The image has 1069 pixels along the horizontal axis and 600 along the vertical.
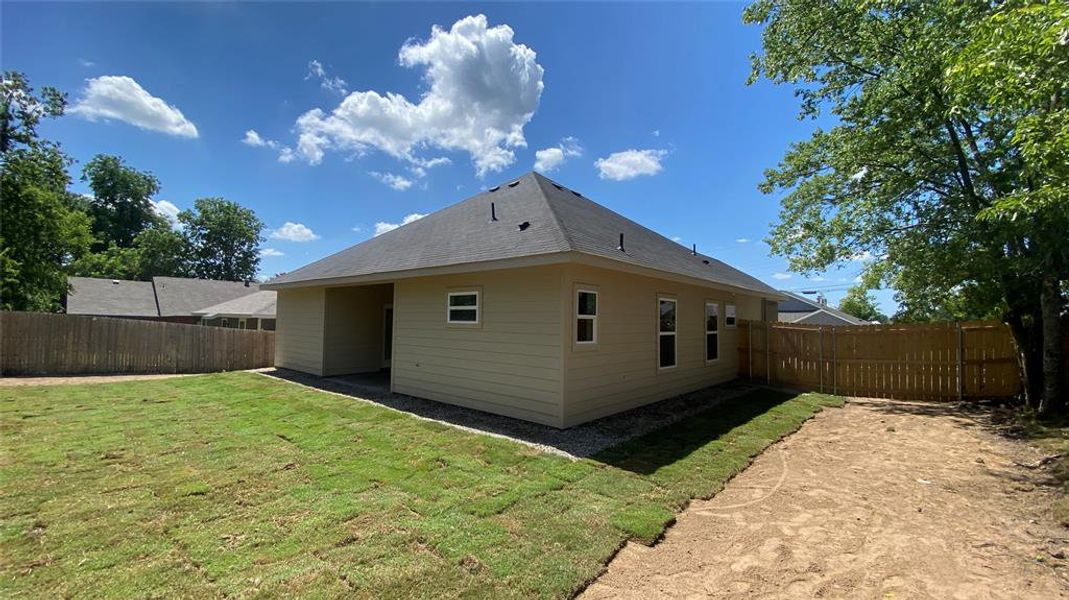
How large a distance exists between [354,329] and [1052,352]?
1559 cm

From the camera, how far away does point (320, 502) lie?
389 centimetres

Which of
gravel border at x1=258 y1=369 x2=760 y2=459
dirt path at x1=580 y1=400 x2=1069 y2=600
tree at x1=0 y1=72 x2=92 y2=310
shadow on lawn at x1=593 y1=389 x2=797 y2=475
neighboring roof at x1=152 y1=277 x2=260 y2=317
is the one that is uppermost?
tree at x1=0 y1=72 x2=92 y2=310

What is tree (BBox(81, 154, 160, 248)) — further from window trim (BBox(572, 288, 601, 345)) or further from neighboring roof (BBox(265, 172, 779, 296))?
window trim (BBox(572, 288, 601, 345))

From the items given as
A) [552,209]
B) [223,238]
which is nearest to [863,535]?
[552,209]

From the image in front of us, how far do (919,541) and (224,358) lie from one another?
16949 millimetres

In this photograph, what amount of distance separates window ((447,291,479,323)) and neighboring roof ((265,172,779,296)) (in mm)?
756

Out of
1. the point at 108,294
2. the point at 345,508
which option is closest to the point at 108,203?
the point at 108,294

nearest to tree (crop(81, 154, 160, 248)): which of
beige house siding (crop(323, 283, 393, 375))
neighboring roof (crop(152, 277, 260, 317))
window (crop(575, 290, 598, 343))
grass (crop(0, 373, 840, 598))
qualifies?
neighboring roof (crop(152, 277, 260, 317))

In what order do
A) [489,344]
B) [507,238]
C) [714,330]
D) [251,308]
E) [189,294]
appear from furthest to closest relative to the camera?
[189,294] → [251,308] → [714,330] → [507,238] → [489,344]

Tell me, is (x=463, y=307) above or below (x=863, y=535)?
above

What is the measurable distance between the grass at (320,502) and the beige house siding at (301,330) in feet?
16.3

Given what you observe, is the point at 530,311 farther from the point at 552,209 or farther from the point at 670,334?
the point at 670,334

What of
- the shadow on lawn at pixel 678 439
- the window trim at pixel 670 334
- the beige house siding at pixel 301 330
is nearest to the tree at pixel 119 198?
the beige house siding at pixel 301 330

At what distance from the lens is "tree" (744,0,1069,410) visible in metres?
7.20
